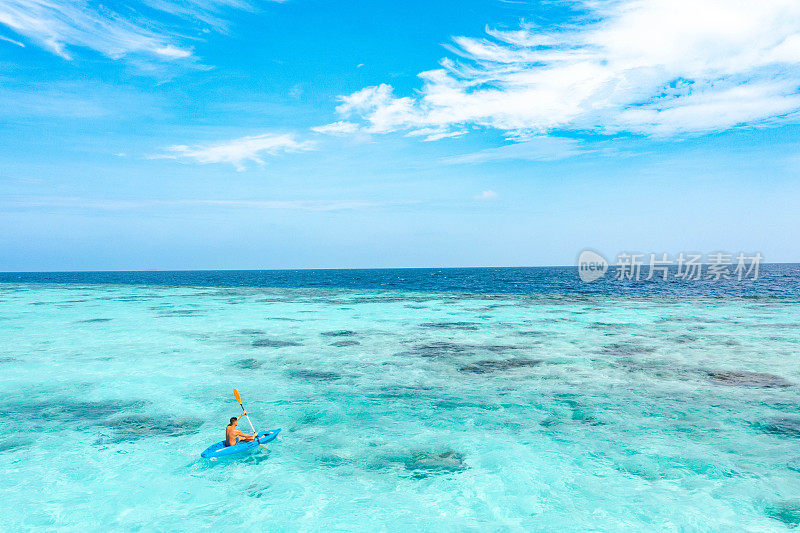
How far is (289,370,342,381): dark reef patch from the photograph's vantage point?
19.6 meters

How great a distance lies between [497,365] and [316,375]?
790 cm

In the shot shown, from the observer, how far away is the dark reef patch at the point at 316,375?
64.3 ft

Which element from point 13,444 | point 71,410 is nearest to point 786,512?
point 13,444

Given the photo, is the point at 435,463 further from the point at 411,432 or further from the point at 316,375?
the point at 316,375

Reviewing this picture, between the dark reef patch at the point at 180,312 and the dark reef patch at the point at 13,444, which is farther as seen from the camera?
the dark reef patch at the point at 180,312

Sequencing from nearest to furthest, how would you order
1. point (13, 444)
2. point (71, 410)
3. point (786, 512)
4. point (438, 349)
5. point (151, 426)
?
point (786, 512)
point (13, 444)
point (151, 426)
point (71, 410)
point (438, 349)

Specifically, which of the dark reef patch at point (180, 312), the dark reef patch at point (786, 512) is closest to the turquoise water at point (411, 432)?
the dark reef patch at point (786, 512)

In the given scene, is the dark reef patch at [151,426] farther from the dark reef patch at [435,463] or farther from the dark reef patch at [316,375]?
the dark reef patch at [435,463]

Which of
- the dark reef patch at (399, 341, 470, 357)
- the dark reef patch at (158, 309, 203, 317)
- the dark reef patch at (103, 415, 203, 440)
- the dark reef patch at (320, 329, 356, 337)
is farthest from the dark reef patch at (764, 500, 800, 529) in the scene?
the dark reef patch at (158, 309, 203, 317)

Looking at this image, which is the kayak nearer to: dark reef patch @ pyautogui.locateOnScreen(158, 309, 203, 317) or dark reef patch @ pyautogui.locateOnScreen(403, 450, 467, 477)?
dark reef patch @ pyautogui.locateOnScreen(403, 450, 467, 477)

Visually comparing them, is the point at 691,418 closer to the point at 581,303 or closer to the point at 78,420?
the point at 78,420

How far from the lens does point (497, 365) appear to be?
21.5 m

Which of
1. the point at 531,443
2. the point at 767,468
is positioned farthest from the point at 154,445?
the point at 767,468

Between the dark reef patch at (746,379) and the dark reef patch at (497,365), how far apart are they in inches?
269
